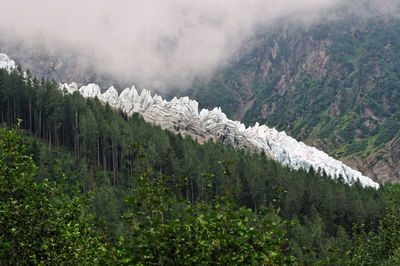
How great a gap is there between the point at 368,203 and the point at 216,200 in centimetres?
11047

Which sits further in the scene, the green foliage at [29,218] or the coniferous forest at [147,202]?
the green foliage at [29,218]

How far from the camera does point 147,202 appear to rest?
9.19m

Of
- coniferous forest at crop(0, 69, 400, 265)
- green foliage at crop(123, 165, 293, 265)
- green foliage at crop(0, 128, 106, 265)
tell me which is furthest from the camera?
green foliage at crop(0, 128, 106, 265)

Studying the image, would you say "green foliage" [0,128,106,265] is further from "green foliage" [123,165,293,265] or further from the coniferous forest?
"green foliage" [123,165,293,265]

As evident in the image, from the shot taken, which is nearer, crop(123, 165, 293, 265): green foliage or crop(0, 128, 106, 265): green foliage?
crop(123, 165, 293, 265): green foliage

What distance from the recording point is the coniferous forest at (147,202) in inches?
360

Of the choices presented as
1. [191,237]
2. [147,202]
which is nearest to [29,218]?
[147,202]

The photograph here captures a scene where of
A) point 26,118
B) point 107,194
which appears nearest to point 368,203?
point 107,194

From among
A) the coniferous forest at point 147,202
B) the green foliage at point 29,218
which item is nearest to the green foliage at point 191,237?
the coniferous forest at point 147,202

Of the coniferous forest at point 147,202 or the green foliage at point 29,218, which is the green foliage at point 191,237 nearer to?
the coniferous forest at point 147,202

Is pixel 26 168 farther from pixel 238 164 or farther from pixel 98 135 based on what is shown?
pixel 238 164

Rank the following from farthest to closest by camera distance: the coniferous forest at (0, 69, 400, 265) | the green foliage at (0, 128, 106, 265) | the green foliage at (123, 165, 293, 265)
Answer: the green foliage at (0, 128, 106, 265) → the coniferous forest at (0, 69, 400, 265) → the green foliage at (123, 165, 293, 265)

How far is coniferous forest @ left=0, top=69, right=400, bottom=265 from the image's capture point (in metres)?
9.16

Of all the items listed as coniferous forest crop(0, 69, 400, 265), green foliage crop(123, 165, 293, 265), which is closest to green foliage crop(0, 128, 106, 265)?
coniferous forest crop(0, 69, 400, 265)
